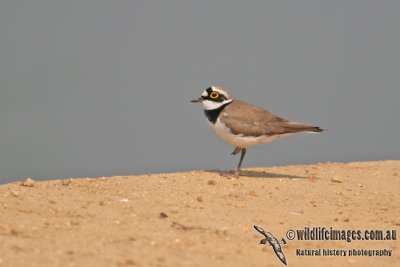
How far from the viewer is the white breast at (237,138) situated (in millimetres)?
11211

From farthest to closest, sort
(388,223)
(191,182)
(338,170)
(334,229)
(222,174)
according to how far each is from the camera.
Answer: (338,170) → (222,174) → (191,182) → (388,223) → (334,229)

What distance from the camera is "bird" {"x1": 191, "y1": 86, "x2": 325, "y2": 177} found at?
11.2 metres

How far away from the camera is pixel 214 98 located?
11680mm

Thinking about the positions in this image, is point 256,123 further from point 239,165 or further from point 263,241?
point 263,241

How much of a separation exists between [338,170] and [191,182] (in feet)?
9.82

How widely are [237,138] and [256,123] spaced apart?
372mm

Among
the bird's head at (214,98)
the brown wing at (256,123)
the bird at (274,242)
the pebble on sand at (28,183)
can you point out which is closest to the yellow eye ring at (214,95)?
the bird's head at (214,98)

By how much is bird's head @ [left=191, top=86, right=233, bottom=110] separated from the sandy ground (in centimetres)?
108

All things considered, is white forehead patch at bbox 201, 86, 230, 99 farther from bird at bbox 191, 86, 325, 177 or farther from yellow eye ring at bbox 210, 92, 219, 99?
bird at bbox 191, 86, 325, 177

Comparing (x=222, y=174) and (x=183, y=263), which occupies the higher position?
(x=183, y=263)

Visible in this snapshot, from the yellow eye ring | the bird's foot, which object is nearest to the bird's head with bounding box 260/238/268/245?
the bird's foot

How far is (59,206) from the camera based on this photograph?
848cm

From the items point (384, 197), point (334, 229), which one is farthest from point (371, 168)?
point (334, 229)

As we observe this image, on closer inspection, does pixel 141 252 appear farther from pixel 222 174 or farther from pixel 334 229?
pixel 222 174
